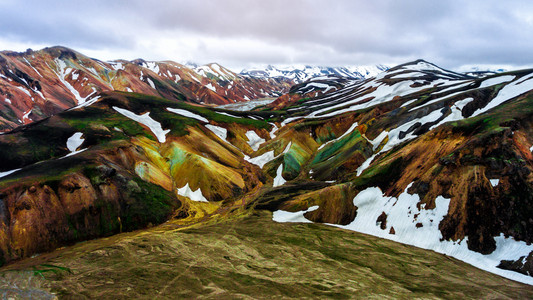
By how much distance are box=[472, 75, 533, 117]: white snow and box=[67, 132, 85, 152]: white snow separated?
85.3 meters

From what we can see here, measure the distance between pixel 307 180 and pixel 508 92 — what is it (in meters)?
48.0

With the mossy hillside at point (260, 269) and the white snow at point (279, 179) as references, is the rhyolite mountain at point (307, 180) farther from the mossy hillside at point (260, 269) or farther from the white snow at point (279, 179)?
the mossy hillside at point (260, 269)

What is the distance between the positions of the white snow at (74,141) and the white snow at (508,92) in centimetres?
8532

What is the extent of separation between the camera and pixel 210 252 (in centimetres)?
2958

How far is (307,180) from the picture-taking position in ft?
195

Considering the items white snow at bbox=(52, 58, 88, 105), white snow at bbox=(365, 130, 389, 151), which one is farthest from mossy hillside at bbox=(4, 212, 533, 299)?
white snow at bbox=(52, 58, 88, 105)

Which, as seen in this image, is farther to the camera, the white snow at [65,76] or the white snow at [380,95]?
the white snow at [65,76]

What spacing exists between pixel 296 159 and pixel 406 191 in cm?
3487

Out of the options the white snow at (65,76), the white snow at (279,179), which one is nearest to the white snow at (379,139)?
the white snow at (279,179)

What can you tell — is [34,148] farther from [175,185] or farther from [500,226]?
[500,226]

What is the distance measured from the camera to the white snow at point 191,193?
4947cm

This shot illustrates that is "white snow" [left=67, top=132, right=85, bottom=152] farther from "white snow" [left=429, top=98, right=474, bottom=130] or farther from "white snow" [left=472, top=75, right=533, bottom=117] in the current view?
"white snow" [left=472, top=75, right=533, bottom=117]

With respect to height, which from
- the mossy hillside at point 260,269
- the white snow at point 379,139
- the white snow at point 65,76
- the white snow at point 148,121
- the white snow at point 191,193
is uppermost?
the white snow at point 65,76

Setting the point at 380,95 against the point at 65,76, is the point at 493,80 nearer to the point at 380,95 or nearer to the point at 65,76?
the point at 380,95
